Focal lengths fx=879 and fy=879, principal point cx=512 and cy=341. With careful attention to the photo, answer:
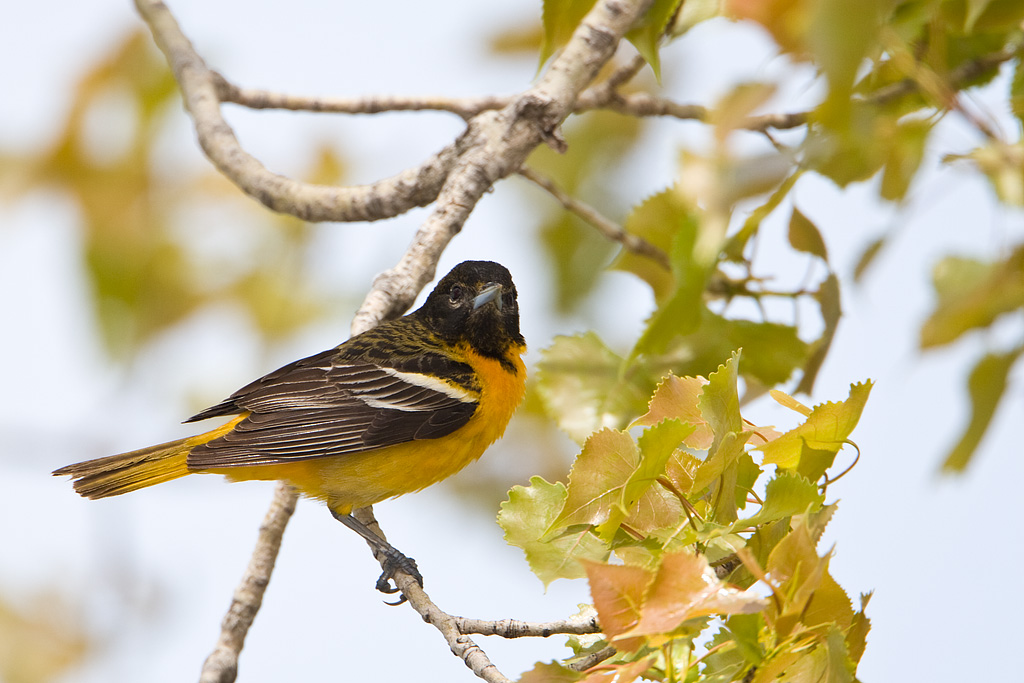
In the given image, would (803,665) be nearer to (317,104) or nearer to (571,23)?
(571,23)

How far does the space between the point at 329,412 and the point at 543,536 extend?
2510mm

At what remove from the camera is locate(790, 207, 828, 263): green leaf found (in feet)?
9.61

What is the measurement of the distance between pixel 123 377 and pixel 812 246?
9.46ft

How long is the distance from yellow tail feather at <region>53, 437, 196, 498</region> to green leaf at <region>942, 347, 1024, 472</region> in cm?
313

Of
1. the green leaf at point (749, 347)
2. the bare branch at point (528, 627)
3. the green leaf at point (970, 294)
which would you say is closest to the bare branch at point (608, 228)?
the green leaf at point (749, 347)

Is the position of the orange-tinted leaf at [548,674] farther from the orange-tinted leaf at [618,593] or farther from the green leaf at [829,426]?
the green leaf at [829,426]

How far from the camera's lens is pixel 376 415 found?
419cm

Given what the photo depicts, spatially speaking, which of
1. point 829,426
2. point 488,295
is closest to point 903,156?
point 829,426

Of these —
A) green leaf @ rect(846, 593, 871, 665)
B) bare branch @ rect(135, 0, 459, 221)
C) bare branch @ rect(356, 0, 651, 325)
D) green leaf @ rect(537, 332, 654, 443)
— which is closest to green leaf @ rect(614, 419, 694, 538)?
green leaf @ rect(846, 593, 871, 665)

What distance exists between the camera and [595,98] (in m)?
4.29

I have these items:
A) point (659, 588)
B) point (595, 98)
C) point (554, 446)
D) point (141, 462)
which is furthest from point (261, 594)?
point (595, 98)

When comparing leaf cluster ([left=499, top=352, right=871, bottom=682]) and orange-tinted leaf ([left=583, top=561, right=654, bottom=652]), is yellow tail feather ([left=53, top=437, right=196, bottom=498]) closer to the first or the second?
leaf cluster ([left=499, top=352, right=871, bottom=682])

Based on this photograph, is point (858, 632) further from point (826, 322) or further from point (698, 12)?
point (698, 12)

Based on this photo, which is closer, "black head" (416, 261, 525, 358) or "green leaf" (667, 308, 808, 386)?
"green leaf" (667, 308, 808, 386)
